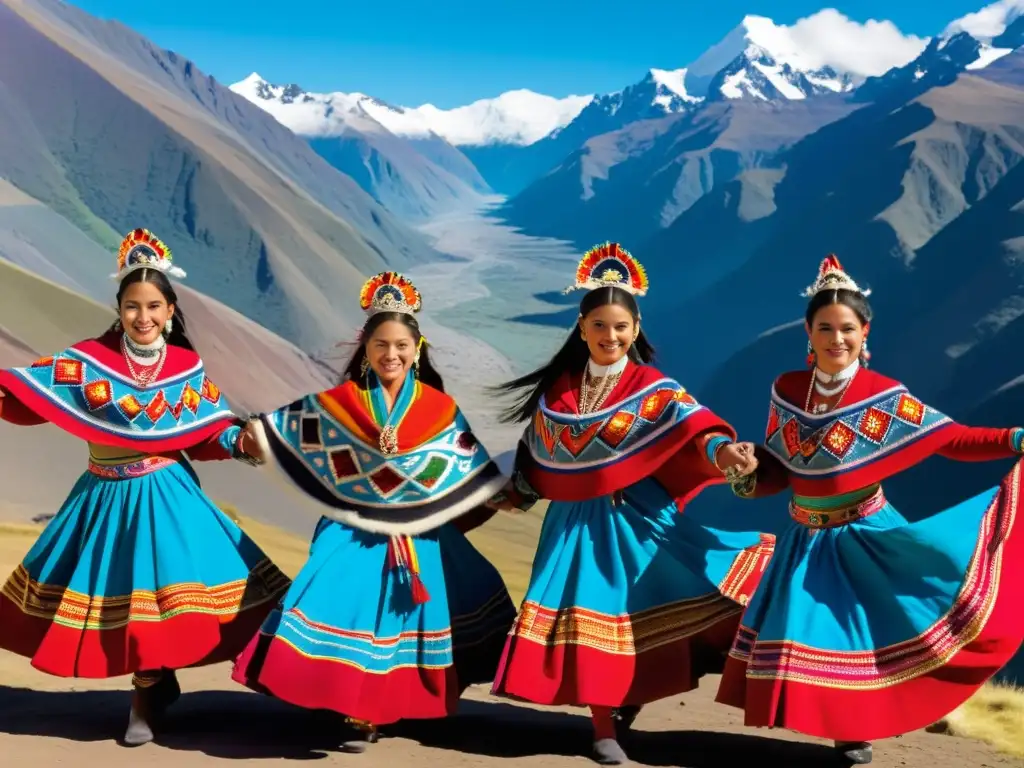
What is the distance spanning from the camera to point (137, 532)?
16.8ft

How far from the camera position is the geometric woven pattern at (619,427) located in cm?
504

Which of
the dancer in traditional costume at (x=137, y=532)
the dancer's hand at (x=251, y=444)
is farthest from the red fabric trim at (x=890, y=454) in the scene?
the dancer in traditional costume at (x=137, y=532)

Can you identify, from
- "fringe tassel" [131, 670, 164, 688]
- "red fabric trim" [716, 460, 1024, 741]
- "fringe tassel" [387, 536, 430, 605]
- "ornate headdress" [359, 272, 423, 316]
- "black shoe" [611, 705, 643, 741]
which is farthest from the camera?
"black shoe" [611, 705, 643, 741]

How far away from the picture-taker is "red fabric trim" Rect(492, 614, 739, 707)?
4.83m

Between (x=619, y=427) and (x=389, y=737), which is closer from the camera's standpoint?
(x=619, y=427)

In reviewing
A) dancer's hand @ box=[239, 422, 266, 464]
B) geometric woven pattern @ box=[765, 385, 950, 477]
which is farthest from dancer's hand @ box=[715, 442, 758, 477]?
dancer's hand @ box=[239, 422, 266, 464]

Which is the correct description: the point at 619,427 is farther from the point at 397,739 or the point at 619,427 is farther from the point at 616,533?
the point at 397,739

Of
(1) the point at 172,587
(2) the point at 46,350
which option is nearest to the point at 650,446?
(1) the point at 172,587

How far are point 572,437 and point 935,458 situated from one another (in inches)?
1098

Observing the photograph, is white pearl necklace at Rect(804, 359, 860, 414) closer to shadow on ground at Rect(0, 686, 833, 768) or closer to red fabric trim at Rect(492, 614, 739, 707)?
red fabric trim at Rect(492, 614, 739, 707)

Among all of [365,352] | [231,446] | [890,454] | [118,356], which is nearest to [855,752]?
[890,454]

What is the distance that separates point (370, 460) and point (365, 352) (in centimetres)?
52

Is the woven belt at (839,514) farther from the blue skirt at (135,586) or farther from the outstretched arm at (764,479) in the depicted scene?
the blue skirt at (135,586)

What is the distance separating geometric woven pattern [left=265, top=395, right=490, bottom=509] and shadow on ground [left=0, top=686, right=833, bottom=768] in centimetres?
112
